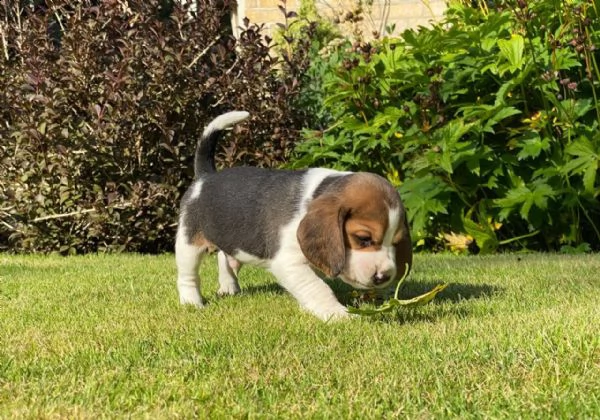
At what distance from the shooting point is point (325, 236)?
403 centimetres

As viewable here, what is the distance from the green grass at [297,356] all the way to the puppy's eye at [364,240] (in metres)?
0.40

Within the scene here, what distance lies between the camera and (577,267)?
5.98 meters

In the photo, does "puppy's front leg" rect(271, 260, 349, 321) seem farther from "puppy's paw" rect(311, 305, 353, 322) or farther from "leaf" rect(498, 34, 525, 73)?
"leaf" rect(498, 34, 525, 73)

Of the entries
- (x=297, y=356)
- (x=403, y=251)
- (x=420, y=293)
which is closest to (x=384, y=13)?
(x=420, y=293)

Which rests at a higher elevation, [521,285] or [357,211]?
[357,211]

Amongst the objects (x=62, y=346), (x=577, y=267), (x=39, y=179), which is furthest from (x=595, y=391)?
(x=39, y=179)

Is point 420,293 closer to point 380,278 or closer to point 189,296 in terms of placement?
point 380,278

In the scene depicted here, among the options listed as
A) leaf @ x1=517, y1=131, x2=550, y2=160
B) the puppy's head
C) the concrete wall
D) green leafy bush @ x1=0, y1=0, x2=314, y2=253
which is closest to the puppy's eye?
the puppy's head

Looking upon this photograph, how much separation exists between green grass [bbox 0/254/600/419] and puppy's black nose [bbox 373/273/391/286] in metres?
0.22

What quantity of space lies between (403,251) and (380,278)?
1.20ft

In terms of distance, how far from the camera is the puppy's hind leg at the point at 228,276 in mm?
5422

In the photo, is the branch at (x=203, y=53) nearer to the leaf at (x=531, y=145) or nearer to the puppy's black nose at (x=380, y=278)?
the leaf at (x=531, y=145)

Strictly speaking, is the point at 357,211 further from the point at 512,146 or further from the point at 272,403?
the point at 512,146

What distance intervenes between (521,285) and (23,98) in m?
5.31
